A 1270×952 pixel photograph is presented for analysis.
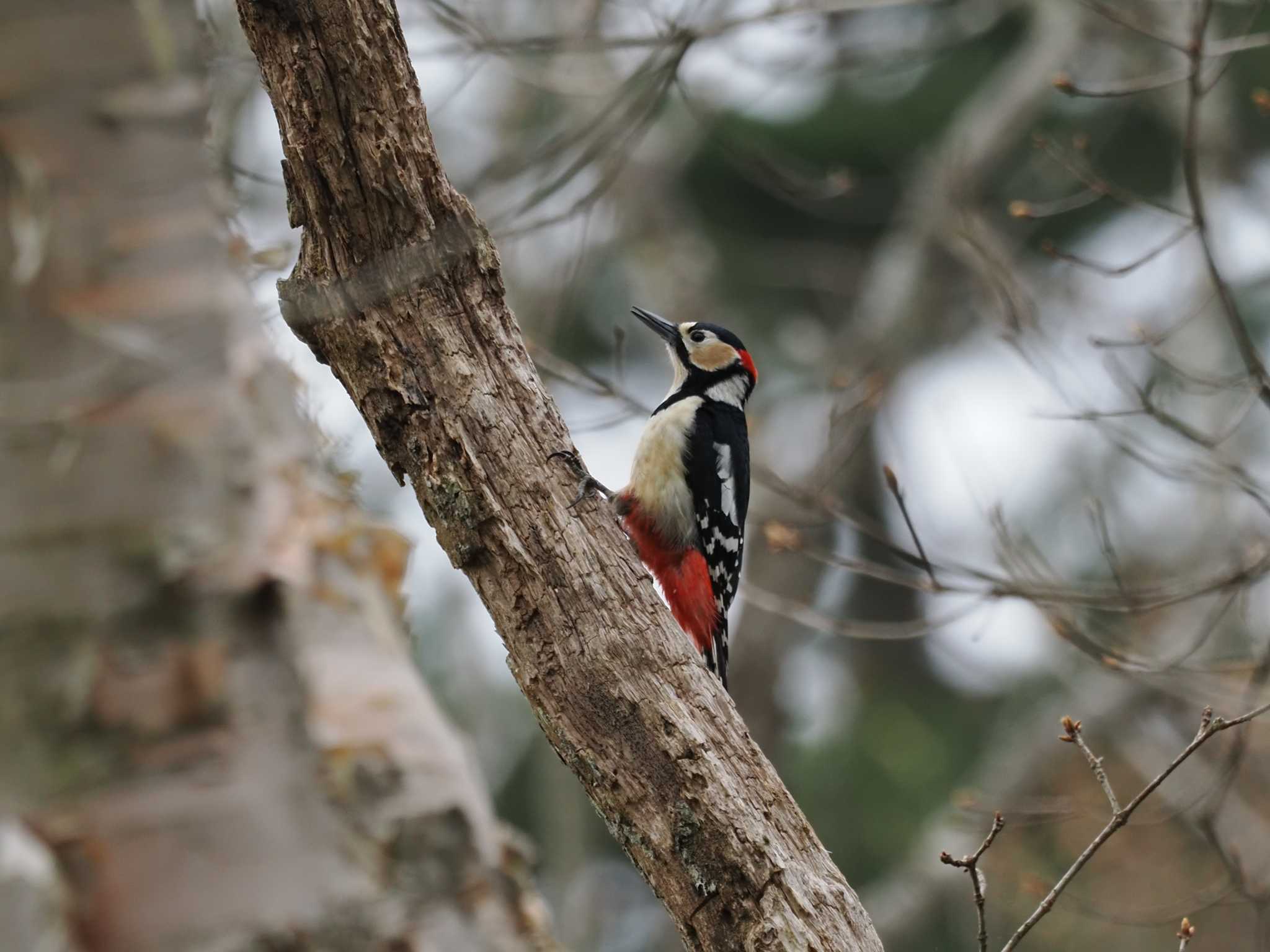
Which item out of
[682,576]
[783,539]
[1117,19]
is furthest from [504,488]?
[1117,19]

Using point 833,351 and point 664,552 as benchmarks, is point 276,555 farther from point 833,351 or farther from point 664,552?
point 833,351

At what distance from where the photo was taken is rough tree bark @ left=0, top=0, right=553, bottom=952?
1262 mm

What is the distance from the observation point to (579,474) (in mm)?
3230

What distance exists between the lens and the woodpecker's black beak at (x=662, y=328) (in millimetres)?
5828

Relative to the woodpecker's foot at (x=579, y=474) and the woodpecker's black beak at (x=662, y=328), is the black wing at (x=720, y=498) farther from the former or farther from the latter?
the woodpecker's foot at (x=579, y=474)

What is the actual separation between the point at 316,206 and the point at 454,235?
32cm

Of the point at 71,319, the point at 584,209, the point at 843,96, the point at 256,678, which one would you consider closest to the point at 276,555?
the point at 256,678

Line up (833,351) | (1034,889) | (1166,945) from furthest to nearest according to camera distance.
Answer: (1166,945) < (833,351) < (1034,889)

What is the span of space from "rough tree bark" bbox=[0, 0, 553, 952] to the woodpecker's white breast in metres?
3.54

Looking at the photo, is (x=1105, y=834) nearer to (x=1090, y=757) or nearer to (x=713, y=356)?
(x=1090, y=757)

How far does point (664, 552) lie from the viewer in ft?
16.8

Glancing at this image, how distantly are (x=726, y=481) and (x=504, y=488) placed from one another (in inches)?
93.7

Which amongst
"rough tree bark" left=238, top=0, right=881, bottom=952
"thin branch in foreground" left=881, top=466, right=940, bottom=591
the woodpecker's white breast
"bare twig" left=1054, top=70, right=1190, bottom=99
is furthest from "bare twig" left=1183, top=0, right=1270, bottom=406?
the woodpecker's white breast

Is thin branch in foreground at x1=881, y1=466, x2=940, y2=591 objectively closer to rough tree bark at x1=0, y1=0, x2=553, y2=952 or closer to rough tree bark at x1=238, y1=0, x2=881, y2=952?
rough tree bark at x1=238, y1=0, x2=881, y2=952
